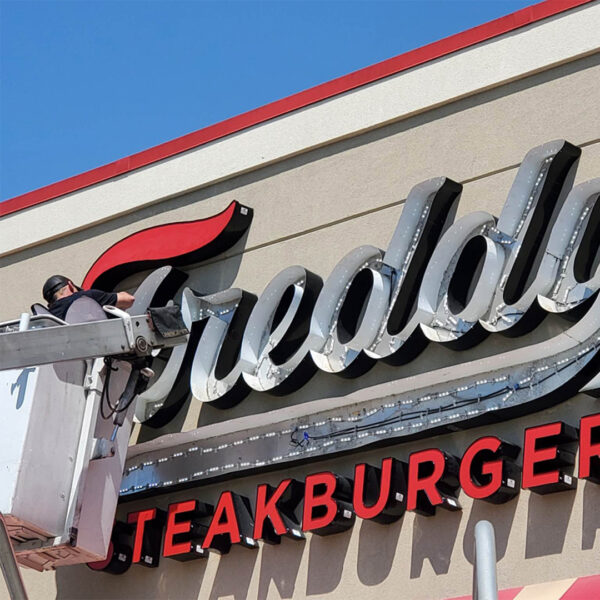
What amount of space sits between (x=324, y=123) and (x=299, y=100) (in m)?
0.47

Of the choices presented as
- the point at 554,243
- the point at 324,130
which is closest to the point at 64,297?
the point at 324,130

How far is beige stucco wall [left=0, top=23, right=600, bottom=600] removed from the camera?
10.5m

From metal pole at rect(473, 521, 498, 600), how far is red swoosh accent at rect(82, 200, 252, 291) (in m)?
9.18

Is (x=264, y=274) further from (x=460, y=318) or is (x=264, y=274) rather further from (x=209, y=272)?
(x=460, y=318)

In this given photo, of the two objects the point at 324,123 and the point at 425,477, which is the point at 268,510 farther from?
the point at 324,123

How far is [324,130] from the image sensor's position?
1338 cm

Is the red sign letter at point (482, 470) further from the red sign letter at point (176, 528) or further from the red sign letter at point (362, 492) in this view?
the red sign letter at point (176, 528)

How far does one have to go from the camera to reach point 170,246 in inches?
552

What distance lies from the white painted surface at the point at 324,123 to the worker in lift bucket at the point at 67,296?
8.87ft

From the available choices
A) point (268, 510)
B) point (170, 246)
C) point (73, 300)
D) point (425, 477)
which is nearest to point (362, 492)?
point (425, 477)

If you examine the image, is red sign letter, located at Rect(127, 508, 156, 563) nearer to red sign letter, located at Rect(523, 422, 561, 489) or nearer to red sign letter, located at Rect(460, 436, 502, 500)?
red sign letter, located at Rect(460, 436, 502, 500)

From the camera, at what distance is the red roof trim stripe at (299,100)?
40.1 feet

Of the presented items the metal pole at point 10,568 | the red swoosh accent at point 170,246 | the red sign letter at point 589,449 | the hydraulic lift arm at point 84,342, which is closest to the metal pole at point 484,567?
the metal pole at point 10,568

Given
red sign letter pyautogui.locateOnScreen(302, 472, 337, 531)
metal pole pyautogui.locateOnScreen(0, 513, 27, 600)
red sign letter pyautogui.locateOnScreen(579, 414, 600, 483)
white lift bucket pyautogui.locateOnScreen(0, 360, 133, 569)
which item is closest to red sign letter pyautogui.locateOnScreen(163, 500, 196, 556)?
white lift bucket pyautogui.locateOnScreen(0, 360, 133, 569)
